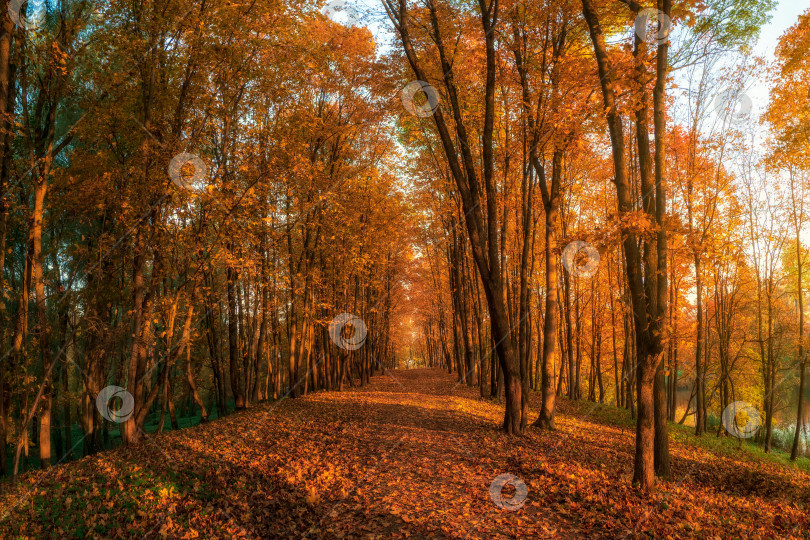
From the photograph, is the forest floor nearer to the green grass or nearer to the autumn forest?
the autumn forest

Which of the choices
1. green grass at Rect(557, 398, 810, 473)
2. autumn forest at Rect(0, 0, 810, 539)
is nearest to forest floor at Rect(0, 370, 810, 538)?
autumn forest at Rect(0, 0, 810, 539)

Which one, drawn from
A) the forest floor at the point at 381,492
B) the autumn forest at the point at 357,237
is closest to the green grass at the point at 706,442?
the autumn forest at the point at 357,237

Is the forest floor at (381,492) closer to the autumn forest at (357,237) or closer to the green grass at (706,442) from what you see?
the autumn forest at (357,237)

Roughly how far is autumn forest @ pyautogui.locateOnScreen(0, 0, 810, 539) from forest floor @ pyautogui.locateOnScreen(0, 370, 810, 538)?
6 cm

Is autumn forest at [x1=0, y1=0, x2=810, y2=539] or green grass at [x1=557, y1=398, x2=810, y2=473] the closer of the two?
autumn forest at [x1=0, y1=0, x2=810, y2=539]

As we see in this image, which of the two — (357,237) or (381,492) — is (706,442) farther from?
(357,237)

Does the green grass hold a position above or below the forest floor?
below

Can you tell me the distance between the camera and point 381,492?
611cm

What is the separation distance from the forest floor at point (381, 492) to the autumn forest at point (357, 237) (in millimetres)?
57

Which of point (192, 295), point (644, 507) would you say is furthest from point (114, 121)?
point (644, 507)

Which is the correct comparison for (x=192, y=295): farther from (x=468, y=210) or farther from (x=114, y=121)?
(x=468, y=210)

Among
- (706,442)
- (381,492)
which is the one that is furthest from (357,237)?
(706,442)

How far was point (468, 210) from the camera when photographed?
34.8 feet

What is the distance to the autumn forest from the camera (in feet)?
19.1
